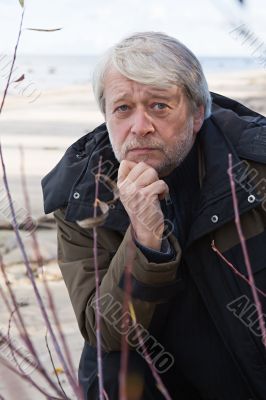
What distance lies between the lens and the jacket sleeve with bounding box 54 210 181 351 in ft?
6.69

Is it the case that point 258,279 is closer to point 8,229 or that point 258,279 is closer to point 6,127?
point 8,229

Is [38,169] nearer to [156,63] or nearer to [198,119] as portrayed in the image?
[198,119]

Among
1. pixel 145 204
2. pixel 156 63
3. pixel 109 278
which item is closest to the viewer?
pixel 145 204

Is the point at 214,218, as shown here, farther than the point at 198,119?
No

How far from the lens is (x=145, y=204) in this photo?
205 cm

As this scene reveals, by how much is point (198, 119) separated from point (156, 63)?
309mm

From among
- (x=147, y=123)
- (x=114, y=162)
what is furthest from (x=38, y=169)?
(x=147, y=123)

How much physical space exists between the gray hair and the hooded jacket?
0.68ft

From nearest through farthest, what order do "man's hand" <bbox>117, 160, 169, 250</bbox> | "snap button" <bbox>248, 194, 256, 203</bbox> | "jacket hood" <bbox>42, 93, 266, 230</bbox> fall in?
"man's hand" <bbox>117, 160, 169, 250</bbox>
"snap button" <bbox>248, 194, 256, 203</bbox>
"jacket hood" <bbox>42, 93, 266, 230</bbox>

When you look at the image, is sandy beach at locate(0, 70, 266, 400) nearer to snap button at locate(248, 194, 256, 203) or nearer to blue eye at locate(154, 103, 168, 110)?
blue eye at locate(154, 103, 168, 110)

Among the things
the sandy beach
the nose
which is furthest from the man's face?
the sandy beach

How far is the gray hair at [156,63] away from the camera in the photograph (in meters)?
2.30

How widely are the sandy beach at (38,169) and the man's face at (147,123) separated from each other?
43cm

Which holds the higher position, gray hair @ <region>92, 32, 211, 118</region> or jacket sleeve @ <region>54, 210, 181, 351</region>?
gray hair @ <region>92, 32, 211, 118</region>
